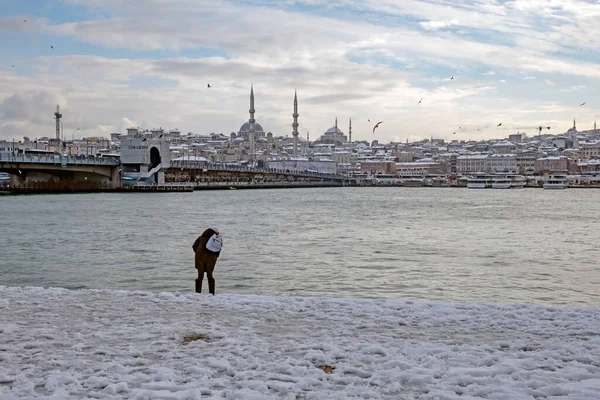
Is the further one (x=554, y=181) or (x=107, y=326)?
(x=554, y=181)

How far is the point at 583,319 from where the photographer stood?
5.78 meters

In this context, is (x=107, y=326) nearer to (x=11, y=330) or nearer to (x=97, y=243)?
(x=11, y=330)

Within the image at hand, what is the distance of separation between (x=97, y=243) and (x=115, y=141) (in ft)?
595

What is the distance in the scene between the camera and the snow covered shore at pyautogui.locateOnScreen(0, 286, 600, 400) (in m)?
4.03

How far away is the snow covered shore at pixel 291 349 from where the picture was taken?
403 centimetres

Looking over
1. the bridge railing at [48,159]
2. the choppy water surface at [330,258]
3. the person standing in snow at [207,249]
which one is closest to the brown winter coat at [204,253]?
the person standing in snow at [207,249]

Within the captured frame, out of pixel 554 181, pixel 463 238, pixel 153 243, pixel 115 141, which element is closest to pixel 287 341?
pixel 153 243

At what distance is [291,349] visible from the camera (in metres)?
4.84

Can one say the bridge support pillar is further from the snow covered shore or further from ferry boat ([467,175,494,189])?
the snow covered shore

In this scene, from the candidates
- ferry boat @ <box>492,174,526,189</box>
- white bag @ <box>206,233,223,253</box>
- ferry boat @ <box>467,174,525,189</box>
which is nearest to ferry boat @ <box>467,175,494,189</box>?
ferry boat @ <box>467,174,525,189</box>

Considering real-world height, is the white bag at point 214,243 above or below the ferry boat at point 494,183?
above

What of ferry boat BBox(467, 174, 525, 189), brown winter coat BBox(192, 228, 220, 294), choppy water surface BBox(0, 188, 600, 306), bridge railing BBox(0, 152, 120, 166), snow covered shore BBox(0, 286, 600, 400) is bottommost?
ferry boat BBox(467, 174, 525, 189)

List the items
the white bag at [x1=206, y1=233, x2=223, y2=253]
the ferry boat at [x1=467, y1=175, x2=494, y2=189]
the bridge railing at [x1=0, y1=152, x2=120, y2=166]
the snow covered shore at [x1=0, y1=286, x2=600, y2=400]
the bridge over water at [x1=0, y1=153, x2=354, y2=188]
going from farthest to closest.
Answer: the ferry boat at [x1=467, y1=175, x2=494, y2=189] < the bridge over water at [x1=0, y1=153, x2=354, y2=188] < the bridge railing at [x1=0, y1=152, x2=120, y2=166] < the white bag at [x1=206, y1=233, x2=223, y2=253] < the snow covered shore at [x1=0, y1=286, x2=600, y2=400]

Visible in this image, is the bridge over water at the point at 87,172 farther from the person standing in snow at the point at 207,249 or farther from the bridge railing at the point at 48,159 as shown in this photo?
the person standing in snow at the point at 207,249
